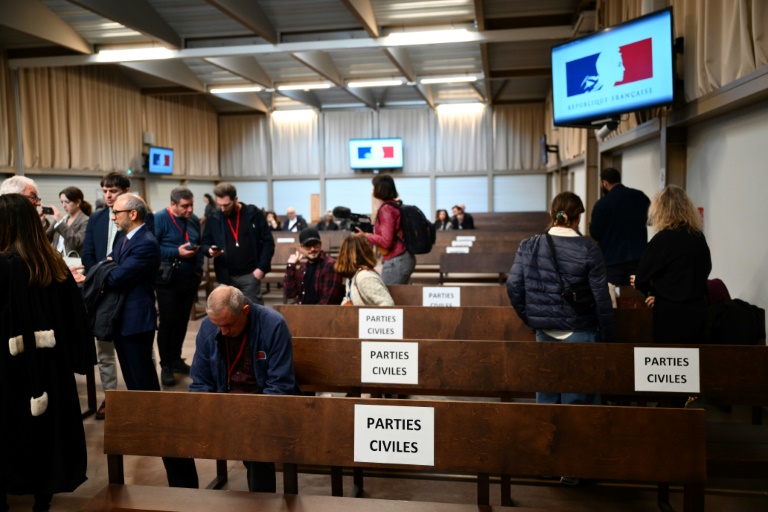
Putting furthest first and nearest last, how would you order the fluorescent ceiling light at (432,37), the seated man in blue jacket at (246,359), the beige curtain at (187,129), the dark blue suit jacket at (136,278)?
1. the beige curtain at (187,129)
2. the fluorescent ceiling light at (432,37)
3. the dark blue suit jacket at (136,278)
4. the seated man in blue jacket at (246,359)

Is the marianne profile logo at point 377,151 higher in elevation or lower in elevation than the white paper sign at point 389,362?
higher

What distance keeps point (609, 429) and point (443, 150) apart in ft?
59.6

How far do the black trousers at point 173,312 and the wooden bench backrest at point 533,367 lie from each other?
2.12 metres

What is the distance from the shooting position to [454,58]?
14.6 m

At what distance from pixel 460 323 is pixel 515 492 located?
47.2 inches

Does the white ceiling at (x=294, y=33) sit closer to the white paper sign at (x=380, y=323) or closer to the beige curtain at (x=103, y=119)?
the beige curtain at (x=103, y=119)

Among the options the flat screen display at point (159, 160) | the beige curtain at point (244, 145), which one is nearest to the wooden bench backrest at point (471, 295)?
the flat screen display at point (159, 160)

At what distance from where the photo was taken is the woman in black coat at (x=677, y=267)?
134 inches

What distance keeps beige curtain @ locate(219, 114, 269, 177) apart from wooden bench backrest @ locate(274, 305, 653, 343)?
1714cm

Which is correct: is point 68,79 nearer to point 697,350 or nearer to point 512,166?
point 512,166

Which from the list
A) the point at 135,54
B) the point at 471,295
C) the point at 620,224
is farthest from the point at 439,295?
the point at 135,54

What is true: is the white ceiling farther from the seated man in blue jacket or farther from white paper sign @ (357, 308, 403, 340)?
the seated man in blue jacket

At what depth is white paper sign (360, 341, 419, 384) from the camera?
3244 millimetres

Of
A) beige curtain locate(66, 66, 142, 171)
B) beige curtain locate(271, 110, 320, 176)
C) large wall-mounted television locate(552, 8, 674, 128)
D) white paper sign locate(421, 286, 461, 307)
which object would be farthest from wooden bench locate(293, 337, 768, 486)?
beige curtain locate(271, 110, 320, 176)
